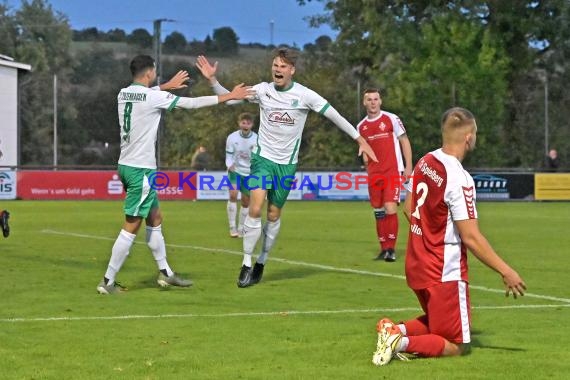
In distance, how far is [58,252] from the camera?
56.3ft

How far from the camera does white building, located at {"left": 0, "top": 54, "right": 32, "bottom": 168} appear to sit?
164 feet

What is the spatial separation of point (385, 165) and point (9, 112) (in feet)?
124

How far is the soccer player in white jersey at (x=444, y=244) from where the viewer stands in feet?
25.6

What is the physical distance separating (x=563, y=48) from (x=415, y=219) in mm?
52618

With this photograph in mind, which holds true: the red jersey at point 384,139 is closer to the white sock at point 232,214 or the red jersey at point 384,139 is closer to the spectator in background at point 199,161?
the white sock at point 232,214

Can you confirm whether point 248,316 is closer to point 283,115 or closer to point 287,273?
point 283,115

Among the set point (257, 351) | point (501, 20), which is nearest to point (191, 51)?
point (501, 20)

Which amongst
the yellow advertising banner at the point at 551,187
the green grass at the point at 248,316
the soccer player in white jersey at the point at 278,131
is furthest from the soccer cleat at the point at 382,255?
the yellow advertising banner at the point at 551,187

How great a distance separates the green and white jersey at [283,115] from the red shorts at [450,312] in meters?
5.04

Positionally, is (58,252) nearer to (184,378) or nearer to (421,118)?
(184,378)

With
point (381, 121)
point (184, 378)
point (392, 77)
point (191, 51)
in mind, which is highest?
point (191, 51)

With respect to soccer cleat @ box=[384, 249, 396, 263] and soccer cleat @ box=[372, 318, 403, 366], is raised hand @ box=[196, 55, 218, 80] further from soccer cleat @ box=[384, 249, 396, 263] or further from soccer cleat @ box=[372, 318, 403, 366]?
soccer cleat @ box=[372, 318, 403, 366]

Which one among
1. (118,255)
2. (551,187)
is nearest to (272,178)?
(118,255)

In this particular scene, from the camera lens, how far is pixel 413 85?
54031 millimetres
